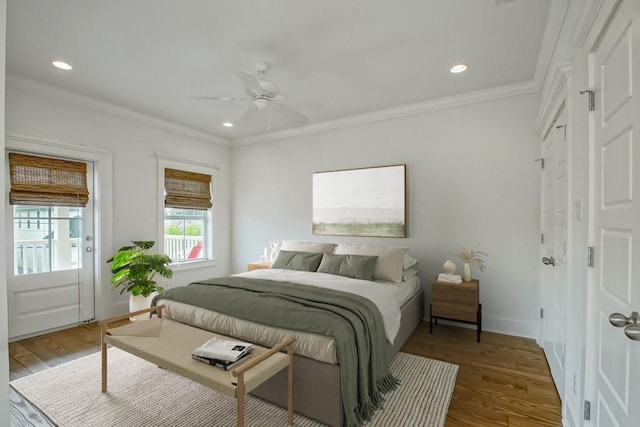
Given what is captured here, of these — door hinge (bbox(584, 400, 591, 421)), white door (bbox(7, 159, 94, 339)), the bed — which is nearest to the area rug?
the bed

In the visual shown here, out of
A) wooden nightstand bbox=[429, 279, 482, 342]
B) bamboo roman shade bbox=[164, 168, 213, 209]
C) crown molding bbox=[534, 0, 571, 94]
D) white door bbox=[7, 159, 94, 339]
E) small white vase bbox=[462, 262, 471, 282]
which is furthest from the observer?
bamboo roman shade bbox=[164, 168, 213, 209]

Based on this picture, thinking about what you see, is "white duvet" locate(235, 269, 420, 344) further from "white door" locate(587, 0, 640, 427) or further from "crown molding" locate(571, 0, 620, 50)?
"crown molding" locate(571, 0, 620, 50)

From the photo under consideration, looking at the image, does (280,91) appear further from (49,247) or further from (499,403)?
(499,403)

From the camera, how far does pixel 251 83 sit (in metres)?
2.66

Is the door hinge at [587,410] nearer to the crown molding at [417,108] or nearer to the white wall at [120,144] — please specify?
the crown molding at [417,108]

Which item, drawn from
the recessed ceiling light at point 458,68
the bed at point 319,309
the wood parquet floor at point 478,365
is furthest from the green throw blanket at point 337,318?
the recessed ceiling light at point 458,68

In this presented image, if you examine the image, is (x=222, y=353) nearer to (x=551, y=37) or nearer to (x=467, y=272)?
(x=467, y=272)

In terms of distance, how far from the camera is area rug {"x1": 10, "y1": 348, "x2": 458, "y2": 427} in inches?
79.8

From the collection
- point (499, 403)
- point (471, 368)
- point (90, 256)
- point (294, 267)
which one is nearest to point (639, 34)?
point (499, 403)

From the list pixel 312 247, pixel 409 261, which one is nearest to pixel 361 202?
pixel 312 247

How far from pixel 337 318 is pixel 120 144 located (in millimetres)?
3745

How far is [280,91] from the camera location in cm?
352

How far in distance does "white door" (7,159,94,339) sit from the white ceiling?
4.80ft

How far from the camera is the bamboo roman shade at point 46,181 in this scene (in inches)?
129
